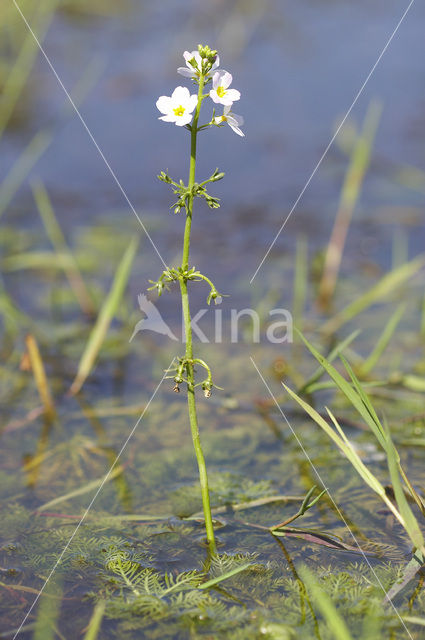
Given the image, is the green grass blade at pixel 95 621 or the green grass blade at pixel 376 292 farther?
the green grass blade at pixel 376 292

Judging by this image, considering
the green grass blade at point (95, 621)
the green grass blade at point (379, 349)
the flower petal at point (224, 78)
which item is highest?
the flower petal at point (224, 78)

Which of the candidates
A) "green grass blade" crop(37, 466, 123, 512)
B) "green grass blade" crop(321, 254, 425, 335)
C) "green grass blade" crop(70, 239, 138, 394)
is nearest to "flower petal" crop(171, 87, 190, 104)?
"green grass blade" crop(70, 239, 138, 394)

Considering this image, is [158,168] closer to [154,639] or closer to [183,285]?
[183,285]

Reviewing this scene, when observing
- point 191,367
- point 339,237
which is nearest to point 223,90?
point 191,367

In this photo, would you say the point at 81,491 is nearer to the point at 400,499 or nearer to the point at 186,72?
the point at 400,499

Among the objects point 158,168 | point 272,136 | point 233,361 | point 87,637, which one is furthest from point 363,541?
point 272,136

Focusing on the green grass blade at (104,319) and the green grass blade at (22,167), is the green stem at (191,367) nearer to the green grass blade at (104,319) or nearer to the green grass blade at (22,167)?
the green grass blade at (104,319)

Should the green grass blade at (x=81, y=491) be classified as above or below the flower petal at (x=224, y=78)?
below

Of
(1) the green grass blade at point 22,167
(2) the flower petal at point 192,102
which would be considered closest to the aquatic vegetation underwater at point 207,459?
(2) the flower petal at point 192,102
